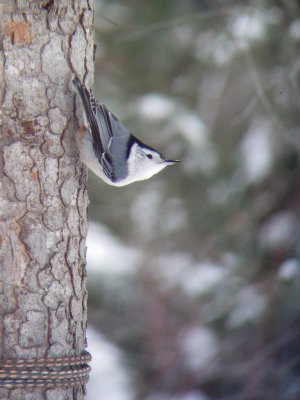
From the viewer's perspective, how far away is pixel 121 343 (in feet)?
17.7

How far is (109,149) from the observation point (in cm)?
291

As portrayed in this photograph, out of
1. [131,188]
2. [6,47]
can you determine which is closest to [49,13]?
[6,47]

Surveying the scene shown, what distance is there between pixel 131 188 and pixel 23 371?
111 inches

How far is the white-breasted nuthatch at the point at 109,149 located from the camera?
2.70m

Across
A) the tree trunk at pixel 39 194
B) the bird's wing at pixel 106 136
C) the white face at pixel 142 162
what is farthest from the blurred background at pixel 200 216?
the tree trunk at pixel 39 194

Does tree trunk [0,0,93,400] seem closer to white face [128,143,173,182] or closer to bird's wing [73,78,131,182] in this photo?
bird's wing [73,78,131,182]

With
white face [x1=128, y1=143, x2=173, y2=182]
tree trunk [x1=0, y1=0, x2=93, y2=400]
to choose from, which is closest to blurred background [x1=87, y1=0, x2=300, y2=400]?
white face [x1=128, y1=143, x2=173, y2=182]

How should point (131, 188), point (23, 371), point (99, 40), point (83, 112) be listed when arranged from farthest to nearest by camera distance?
point (131, 188), point (99, 40), point (83, 112), point (23, 371)

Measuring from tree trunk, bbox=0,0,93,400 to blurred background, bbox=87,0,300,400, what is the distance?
7.31ft

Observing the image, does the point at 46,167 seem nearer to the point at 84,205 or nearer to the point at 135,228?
the point at 84,205

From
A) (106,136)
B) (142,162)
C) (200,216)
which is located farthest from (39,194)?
(200,216)

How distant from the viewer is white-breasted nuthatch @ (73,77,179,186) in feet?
8.84

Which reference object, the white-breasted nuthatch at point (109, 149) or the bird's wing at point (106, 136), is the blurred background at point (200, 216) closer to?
the white-breasted nuthatch at point (109, 149)

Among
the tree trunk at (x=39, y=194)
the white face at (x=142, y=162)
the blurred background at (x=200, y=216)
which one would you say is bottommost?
the tree trunk at (x=39, y=194)
